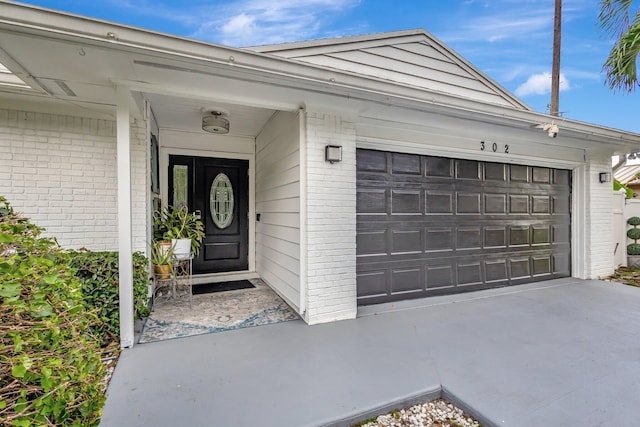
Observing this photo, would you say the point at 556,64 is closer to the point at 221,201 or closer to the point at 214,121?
the point at 214,121

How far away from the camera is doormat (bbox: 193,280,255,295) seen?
4571mm

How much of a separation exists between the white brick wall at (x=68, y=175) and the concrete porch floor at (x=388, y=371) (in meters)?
1.80

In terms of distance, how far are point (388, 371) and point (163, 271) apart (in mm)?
2953

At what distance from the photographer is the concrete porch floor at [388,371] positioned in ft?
6.24

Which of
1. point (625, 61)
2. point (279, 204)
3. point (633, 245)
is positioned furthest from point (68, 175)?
point (633, 245)

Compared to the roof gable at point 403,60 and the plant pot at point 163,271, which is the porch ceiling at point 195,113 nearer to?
the roof gable at point 403,60

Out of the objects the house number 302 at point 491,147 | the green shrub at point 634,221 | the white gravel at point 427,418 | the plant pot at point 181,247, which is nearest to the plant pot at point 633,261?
the green shrub at point 634,221

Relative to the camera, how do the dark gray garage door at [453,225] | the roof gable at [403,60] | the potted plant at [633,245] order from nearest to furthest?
the dark gray garage door at [453,225]
the roof gable at [403,60]
the potted plant at [633,245]

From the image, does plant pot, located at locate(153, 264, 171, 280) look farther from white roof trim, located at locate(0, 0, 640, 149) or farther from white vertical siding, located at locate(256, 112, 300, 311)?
white roof trim, located at locate(0, 0, 640, 149)

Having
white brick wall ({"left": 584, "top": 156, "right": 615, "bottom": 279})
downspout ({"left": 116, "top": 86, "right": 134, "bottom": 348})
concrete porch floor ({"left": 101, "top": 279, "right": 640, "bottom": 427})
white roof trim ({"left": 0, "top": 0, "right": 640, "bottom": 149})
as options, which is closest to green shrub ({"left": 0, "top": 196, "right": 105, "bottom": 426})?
concrete porch floor ({"left": 101, "top": 279, "right": 640, "bottom": 427})

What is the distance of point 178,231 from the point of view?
4000 mm

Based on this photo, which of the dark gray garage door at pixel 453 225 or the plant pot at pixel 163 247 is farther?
the dark gray garage door at pixel 453 225

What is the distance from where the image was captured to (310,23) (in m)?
6.02

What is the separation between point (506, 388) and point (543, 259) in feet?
13.8
